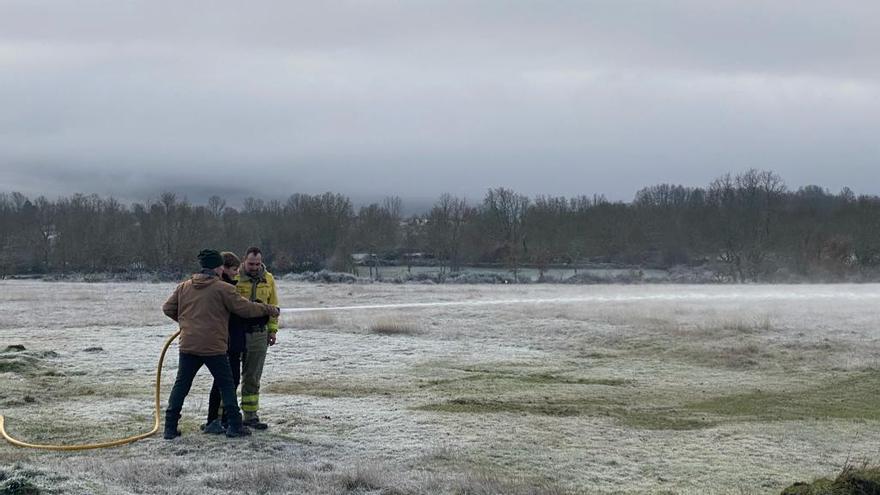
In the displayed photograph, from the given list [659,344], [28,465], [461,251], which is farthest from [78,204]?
[28,465]

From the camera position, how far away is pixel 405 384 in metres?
17.1

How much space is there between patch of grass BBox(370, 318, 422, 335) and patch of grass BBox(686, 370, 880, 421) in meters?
12.5

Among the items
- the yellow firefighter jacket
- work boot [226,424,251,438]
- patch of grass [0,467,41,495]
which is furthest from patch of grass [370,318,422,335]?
patch of grass [0,467,41,495]

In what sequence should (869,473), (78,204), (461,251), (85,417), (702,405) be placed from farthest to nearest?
(78,204) < (461,251) < (702,405) < (85,417) < (869,473)

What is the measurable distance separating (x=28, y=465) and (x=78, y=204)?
11741cm

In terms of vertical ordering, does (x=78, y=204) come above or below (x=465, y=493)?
above

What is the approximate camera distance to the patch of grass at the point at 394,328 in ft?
87.5

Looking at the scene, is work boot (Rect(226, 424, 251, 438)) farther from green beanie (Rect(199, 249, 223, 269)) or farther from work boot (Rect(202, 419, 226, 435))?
green beanie (Rect(199, 249, 223, 269))

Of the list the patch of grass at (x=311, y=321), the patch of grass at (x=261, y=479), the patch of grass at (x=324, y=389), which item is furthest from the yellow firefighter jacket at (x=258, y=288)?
the patch of grass at (x=311, y=321)

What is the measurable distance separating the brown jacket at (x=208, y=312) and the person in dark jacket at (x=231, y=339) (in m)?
0.35

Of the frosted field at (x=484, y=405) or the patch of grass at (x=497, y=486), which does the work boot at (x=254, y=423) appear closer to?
the frosted field at (x=484, y=405)

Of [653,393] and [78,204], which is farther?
[78,204]

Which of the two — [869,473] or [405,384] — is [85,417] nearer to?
[405,384]

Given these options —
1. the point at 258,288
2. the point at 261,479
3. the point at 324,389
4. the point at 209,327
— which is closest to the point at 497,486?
the point at 261,479
